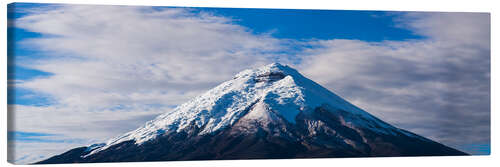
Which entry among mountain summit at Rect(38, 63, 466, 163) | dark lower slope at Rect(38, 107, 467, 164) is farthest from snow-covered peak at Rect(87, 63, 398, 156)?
dark lower slope at Rect(38, 107, 467, 164)

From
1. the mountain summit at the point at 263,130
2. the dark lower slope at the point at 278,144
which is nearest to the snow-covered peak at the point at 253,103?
the mountain summit at the point at 263,130

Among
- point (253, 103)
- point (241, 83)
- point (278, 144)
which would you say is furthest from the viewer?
point (253, 103)

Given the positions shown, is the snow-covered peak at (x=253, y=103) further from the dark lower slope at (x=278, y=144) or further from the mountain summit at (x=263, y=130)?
the dark lower slope at (x=278, y=144)

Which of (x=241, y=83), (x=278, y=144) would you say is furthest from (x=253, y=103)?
(x=278, y=144)

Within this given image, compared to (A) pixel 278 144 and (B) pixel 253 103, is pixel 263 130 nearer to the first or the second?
(A) pixel 278 144

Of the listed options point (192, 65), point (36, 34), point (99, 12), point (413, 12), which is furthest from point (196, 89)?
point (413, 12)
